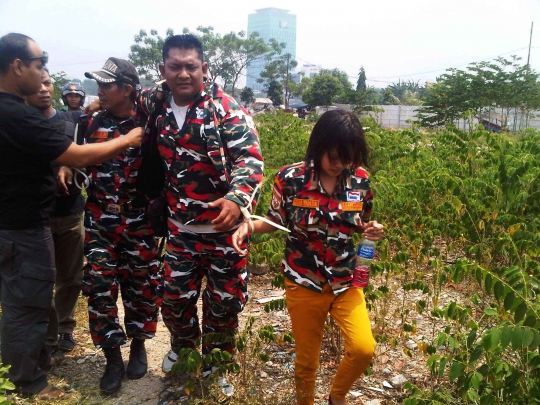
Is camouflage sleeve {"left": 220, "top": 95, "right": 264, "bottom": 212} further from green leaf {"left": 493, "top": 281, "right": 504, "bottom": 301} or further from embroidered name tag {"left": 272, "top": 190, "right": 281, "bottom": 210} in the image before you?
green leaf {"left": 493, "top": 281, "right": 504, "bottom": 301}

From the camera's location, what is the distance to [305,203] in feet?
8.17

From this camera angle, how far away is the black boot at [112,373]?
3.13 metres

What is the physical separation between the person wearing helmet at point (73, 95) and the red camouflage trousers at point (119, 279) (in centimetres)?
285

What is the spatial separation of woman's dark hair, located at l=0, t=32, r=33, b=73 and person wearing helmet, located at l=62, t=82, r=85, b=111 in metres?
2.84

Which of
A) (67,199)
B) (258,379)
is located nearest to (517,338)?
(258,379)

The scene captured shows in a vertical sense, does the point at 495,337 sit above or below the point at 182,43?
below

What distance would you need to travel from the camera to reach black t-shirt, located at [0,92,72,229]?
2.68 m

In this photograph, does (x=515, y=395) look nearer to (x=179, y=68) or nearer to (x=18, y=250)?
(x=179, y=68)

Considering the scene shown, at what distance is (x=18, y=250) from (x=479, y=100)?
27.4 meters

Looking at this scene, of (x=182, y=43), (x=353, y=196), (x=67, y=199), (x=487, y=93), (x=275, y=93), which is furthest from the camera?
(x=275, y=93)

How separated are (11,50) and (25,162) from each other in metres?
0.60

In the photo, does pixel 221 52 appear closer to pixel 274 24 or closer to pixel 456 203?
pixel 456 203

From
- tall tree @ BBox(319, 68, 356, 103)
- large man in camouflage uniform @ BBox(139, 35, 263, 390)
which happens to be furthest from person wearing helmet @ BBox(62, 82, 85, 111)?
tall tree @ BBox(319, 68, 356, 103)

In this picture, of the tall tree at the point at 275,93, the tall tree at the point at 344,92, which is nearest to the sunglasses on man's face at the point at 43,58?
the tall tree at the point at 344,92
